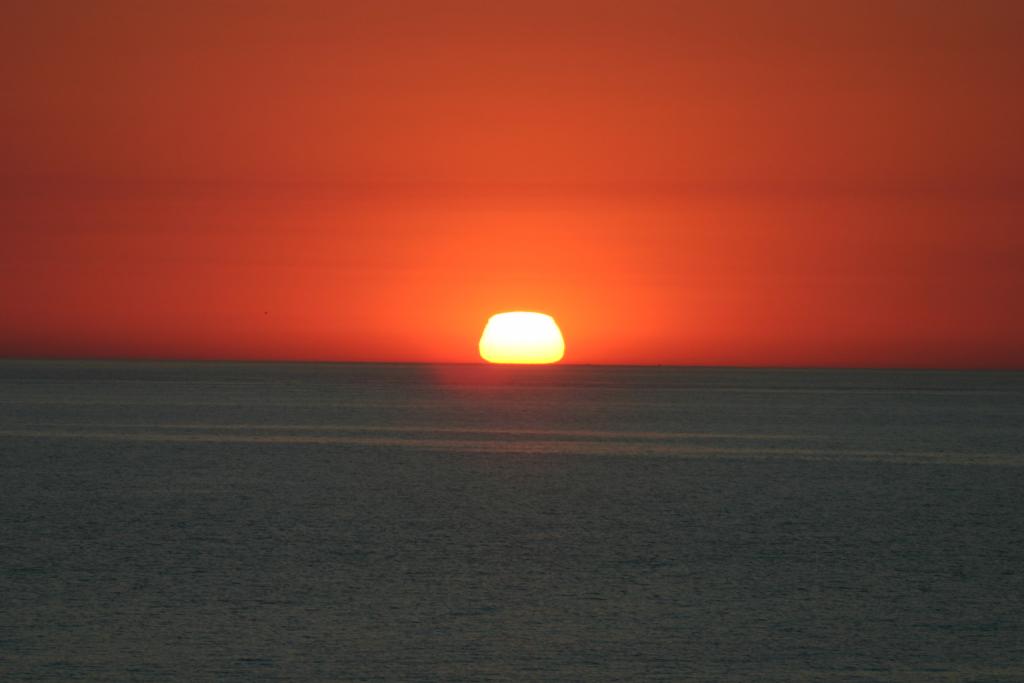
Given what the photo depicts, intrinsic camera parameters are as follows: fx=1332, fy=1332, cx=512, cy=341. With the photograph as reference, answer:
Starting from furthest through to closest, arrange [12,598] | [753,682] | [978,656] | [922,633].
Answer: [12,598]
[922,633]
[978,656]
[753,682]

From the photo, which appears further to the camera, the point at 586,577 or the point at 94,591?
the point at 586,577

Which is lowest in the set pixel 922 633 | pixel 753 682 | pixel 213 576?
pixel 753 682

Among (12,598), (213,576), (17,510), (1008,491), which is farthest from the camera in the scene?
(1008,491)

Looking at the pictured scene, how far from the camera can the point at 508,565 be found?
390 inches

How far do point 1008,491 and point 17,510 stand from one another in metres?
11.1

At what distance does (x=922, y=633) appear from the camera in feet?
24.6

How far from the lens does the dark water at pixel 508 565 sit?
271 inches

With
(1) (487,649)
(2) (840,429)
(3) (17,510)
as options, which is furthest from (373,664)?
(2) (840,429)

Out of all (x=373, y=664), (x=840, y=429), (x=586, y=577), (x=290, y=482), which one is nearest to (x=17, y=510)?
(x=290, y=482)

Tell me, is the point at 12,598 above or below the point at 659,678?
above

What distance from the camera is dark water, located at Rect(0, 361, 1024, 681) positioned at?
6.89m

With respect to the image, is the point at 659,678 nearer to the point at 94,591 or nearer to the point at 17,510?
the point at 94,591

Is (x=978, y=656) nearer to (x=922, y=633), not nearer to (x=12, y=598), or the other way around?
(x=922, y=633)

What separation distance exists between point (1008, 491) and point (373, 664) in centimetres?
1133
